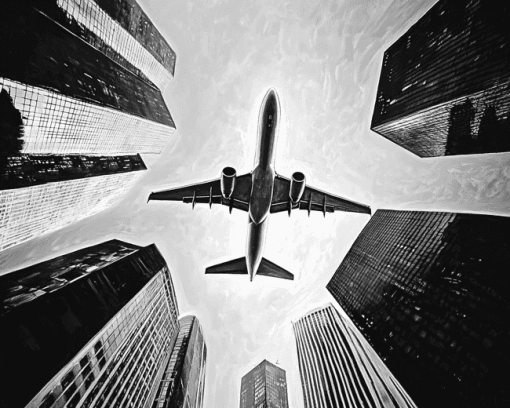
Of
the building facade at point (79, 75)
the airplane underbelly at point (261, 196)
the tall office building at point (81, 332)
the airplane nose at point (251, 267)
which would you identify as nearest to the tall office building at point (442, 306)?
the airplane nose at point (251, 267)

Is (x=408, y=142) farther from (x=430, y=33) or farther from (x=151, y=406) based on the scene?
(x=151, y=406)

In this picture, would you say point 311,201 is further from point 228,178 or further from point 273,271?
point 273,271

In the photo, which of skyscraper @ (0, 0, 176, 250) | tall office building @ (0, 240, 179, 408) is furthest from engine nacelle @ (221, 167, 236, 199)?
skyscraper @ (0, 0, 176, 250)

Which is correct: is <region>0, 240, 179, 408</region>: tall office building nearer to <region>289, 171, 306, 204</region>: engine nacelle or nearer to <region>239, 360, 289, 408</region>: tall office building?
<region>289, 171, 306, 204</region>: engine nacelle

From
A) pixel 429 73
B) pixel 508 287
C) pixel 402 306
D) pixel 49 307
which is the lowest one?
pixel 402 306

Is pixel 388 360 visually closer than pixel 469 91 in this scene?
No

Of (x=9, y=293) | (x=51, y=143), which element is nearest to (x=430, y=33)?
(x=51, y=143)

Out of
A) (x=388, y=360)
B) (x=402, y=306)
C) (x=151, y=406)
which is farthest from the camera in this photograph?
(x=151, y=406)

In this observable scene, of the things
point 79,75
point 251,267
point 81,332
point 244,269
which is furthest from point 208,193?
point 79,75
